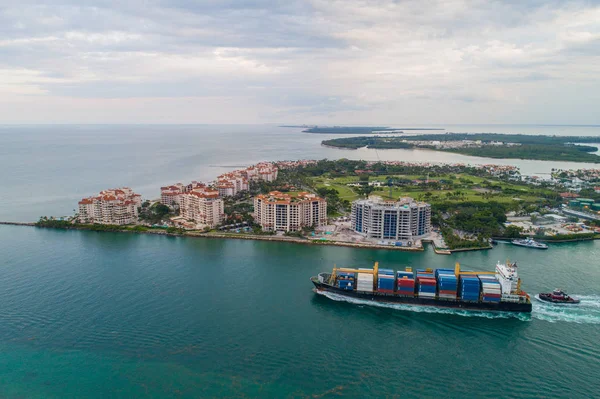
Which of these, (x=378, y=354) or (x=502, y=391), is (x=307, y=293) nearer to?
(x=378, y=354)

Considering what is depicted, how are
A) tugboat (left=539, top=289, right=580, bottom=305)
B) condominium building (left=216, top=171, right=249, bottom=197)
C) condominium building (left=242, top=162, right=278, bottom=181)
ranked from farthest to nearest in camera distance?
1. condominium building (left=242, top=162, right=278, bottom=181)
2. condominium building (left=216, top=171, right=249, bottom=197)
3. tugboat (left=539, top=289, right=580, bottom=305)

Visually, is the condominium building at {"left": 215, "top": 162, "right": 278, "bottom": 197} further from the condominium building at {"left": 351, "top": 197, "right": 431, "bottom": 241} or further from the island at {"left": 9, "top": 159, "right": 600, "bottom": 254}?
the condominium building at {"left": 351, "top": 197, "right": 431, "bottom": 241}

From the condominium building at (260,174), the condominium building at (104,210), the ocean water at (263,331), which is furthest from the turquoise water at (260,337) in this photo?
the condominium building at (260,174)

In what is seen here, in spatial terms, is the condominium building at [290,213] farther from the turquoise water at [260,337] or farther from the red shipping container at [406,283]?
the red shipping container at [406,283]

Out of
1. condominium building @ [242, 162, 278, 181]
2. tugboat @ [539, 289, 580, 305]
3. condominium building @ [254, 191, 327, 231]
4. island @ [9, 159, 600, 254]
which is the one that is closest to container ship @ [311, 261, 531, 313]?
tugboat @ [539, 289, 580, 305]

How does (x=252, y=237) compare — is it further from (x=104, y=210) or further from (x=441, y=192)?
(x=441, y=192)
